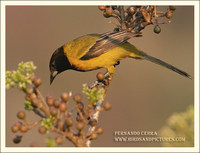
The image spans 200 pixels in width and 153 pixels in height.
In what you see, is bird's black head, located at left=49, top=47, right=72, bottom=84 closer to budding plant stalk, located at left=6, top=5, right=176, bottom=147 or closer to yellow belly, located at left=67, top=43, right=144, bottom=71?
yellow belly, located at left=67, top=43, right=144, bottom=71

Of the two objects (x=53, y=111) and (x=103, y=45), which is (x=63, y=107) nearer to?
(x=53, y=111)

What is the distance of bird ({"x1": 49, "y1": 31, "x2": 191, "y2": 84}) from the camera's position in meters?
5.78

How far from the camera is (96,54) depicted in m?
5.89

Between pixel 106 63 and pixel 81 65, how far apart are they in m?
0.56

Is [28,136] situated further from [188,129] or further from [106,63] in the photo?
[188,129]

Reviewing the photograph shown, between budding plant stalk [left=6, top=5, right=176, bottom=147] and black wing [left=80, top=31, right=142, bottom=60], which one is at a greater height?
black wing [left=80, top=31, right=142, bottom=60]

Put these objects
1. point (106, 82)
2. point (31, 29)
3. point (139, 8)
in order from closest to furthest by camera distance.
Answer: point (139, 8) → point (106, 82) → point (31, 29)

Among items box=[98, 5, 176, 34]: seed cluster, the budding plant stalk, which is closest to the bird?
box=[98, 5, 176, 34]: seed cluster

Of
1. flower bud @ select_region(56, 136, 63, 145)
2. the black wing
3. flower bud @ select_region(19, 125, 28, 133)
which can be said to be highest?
the black wing

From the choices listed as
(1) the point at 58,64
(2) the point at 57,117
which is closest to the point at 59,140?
(2) the point at 57,117

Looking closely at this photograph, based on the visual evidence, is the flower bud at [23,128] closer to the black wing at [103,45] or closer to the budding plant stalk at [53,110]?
the budding plant stalk at [53,110]

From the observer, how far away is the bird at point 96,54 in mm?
5781

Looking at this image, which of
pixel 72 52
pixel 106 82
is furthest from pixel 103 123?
pixel 106 82

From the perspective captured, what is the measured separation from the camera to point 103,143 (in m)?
8.98
